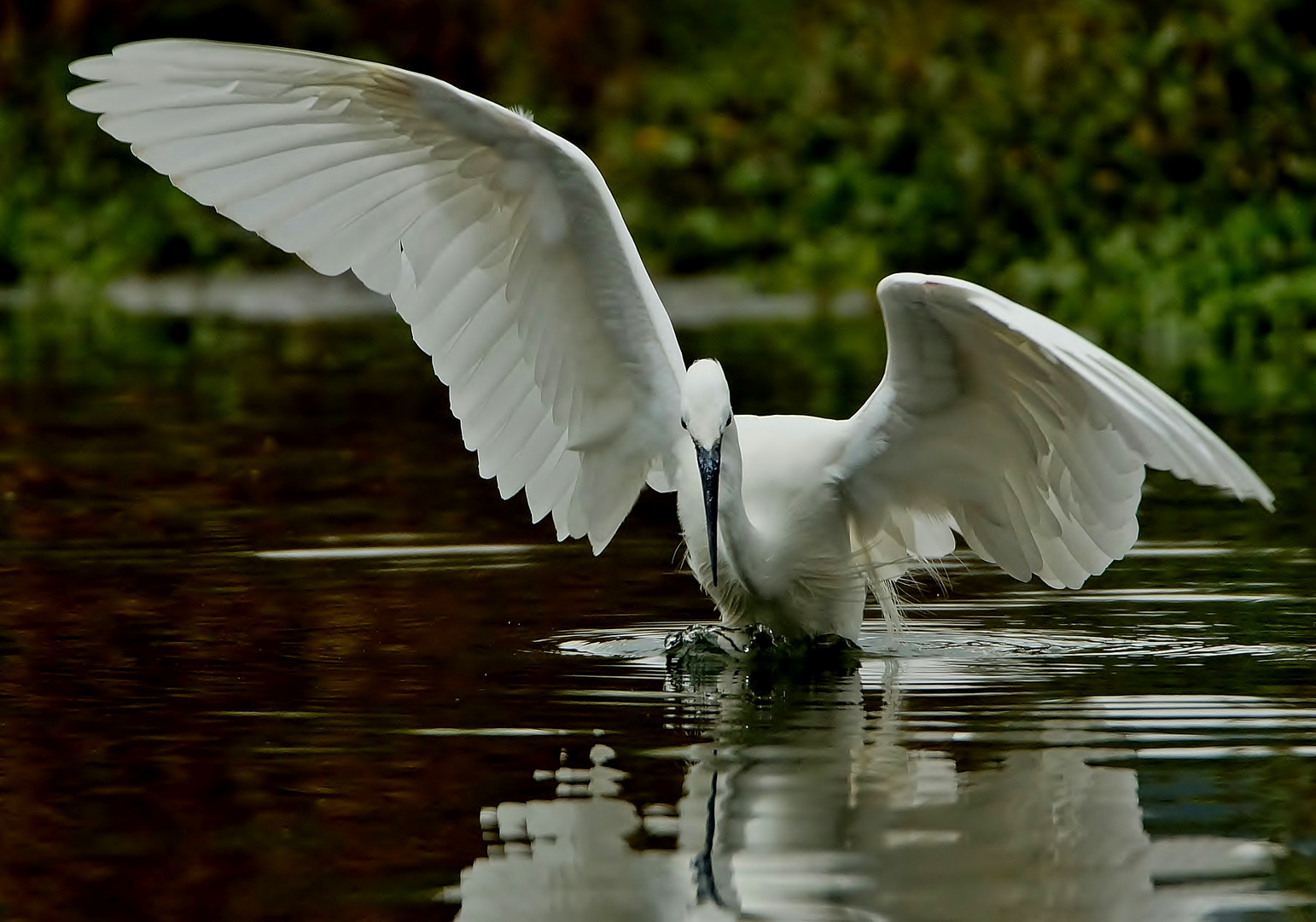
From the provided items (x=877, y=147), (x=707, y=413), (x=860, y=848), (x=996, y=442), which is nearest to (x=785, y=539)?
(x=996, y=442)

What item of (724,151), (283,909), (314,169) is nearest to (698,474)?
(314,169)

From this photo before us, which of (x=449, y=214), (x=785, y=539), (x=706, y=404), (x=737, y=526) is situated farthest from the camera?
(x=449, y=214)

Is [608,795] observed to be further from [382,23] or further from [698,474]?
[382,23]

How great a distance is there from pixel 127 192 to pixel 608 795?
21611 mm

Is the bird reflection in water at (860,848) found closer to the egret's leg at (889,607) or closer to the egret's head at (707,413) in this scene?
the egret's head at (707,413)

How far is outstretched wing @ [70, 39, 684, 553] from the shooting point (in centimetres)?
711

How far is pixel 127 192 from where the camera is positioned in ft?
85.8

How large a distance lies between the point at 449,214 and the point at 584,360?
51 centimetres

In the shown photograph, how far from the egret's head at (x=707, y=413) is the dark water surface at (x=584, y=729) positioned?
544 mm

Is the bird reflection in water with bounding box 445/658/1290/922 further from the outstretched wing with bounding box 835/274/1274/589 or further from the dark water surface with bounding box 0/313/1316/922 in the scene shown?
the outstretched wing with bounding box 835/274/1274/589

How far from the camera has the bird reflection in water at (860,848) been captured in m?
4.42

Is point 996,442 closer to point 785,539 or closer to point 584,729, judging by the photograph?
point 785,539

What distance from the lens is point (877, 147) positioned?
73.7ft

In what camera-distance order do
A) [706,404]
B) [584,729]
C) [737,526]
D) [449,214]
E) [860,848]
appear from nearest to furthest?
[860,848] < [584,729] < [706,404] < [737,526] < [449,214]
